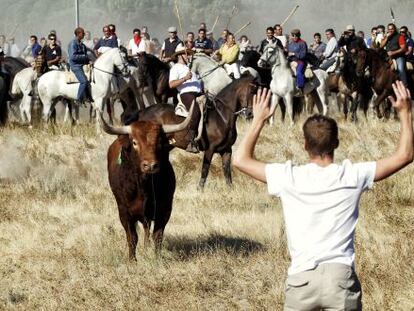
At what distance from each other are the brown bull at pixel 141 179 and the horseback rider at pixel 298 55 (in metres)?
14.6

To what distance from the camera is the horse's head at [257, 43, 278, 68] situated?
23.3 m

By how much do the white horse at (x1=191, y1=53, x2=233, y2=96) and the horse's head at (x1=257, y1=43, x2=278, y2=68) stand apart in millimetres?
825

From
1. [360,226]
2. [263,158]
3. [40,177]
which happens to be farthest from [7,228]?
[263,158]

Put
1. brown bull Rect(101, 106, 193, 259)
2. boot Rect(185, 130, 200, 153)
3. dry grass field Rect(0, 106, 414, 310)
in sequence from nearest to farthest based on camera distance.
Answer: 1. dry grass field Rect(0, 106, 414, 310)
2. brown bull Rect(101, 106, 193, 259)
3. boot Rect(185, 130, 200, 153)

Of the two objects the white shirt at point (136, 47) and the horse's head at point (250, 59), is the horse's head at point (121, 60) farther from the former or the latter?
the horse's head at point (250, 59)

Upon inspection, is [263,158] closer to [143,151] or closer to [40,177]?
[40,177]

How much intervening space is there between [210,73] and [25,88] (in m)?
4.61

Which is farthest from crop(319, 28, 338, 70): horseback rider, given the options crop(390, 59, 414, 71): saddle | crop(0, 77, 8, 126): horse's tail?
crop(0, 77, 8, 126): horse's tail

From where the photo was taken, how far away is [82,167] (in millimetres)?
17953

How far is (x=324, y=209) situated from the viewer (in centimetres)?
529

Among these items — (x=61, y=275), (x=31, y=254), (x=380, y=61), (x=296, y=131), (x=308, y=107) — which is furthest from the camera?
(x=308, y=107)

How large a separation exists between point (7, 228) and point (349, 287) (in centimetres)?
739

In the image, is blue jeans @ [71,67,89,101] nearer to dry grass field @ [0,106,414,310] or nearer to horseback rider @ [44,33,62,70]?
horseback rider @ [44,33,62,70]

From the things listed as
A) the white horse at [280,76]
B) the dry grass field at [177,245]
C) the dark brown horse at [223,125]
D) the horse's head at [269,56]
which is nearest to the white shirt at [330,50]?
the white horse at [280,76]
